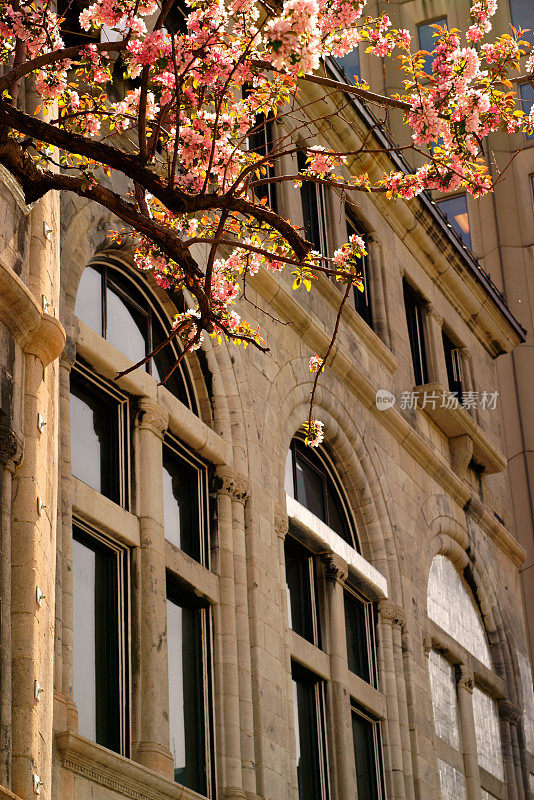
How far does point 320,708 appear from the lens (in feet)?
61.3

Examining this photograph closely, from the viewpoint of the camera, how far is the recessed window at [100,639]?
44.8 ft

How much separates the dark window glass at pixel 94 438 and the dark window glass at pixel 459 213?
28.9 meters

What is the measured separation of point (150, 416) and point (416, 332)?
11.9 metres

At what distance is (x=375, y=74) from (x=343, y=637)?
28.4 m

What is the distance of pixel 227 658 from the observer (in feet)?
51.7

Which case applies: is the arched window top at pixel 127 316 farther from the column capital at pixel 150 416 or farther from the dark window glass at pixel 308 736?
the dark window glass at pixel 308 736

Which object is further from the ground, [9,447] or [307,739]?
[307,739]

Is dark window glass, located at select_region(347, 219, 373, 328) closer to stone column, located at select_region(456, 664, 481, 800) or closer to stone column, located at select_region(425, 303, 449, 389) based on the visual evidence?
stone column, located at select_region(425, 303, 449, 389)

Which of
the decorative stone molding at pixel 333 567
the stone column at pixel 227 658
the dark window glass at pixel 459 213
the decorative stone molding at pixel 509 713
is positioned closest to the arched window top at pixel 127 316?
the stone column at pixel 227 658

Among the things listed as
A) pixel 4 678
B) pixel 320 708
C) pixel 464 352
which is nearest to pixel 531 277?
pixel 464 352

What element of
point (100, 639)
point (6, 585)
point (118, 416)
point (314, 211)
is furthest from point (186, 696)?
point (314, 211)

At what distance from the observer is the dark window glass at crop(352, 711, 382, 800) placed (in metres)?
19.6

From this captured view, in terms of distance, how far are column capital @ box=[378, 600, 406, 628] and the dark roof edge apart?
282 inches

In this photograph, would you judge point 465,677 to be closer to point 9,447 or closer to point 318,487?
point 318,487
